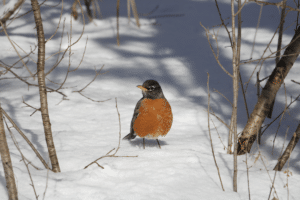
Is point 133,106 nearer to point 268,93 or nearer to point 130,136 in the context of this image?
point 130,136

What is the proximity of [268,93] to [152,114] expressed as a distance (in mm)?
1193

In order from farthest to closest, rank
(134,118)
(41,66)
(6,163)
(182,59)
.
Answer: (182,59)
(134,118)
(41,66)
(6,163)

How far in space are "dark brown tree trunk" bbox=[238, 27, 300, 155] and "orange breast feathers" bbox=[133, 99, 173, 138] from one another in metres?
0.83

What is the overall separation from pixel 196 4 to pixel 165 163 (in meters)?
7.47

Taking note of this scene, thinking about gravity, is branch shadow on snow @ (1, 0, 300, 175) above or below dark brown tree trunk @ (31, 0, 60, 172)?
below

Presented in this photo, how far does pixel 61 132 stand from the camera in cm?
339

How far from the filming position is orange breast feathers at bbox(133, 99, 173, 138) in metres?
2.76

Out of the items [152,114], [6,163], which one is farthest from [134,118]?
[6,163]

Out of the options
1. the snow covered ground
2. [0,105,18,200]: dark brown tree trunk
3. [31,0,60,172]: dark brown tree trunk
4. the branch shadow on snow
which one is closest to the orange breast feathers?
the snow covered ground

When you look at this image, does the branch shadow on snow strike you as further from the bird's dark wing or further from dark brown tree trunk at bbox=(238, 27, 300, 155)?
dark brown tree trunk at bbox=(238, 27, 300, 155)

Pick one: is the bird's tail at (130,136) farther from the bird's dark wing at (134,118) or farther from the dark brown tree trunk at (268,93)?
the dark brown tree trunk at (268,93)

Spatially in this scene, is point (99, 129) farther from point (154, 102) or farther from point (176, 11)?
point (176, 11)

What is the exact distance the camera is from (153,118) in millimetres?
2762

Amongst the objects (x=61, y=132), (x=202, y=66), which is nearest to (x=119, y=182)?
(x=61, y=132)
